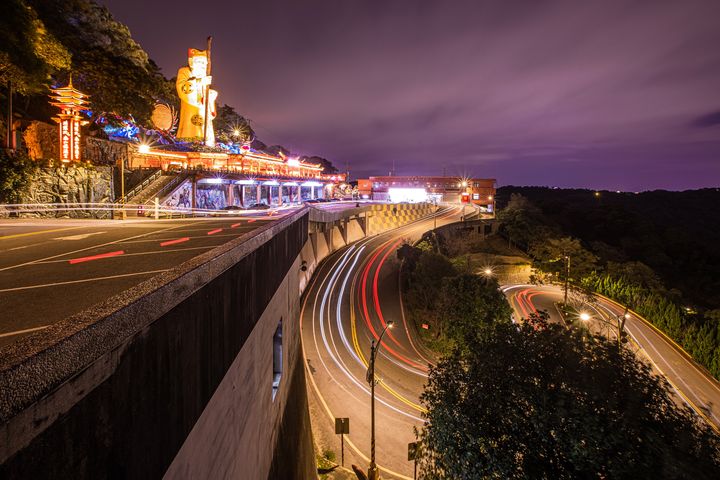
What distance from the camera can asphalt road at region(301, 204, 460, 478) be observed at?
19.4m

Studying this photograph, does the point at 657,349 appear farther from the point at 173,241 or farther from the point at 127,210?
the point at 127,210

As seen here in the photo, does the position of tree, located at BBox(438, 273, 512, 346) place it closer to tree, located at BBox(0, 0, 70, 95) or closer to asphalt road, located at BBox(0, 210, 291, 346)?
asphalt road, located at BBox(0, 210, 291, 346)

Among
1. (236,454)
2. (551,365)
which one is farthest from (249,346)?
(551,365)

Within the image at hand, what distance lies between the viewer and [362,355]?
26297 millimetres

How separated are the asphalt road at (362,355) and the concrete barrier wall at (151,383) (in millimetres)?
13561

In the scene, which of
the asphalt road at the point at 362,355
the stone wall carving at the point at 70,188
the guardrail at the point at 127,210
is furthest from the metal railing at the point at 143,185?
the asphalt road at the point at 362,355

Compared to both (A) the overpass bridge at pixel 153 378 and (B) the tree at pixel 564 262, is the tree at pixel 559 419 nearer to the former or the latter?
(A) the overpass bridge at pixel 153 378

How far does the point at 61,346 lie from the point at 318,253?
3774 cm

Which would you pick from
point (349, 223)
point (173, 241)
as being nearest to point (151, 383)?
point (173, 241)

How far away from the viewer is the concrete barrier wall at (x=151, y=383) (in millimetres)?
2029

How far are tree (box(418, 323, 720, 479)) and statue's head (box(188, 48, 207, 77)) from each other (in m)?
37.9

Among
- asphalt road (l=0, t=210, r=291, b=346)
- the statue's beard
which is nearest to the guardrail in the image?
asphalt road (l=0, t=210, r=291, b=346)

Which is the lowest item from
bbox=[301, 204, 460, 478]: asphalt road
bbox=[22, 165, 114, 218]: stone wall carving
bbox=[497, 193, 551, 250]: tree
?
bbox=[301, 204, 460, 478]: asphalt road

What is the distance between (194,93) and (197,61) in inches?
129
